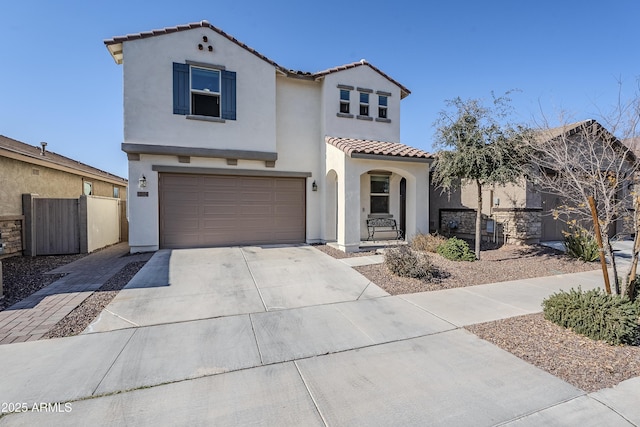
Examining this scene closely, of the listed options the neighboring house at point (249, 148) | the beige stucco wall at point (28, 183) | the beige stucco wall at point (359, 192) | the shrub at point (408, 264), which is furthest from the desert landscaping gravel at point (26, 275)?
the beige stucco wall at point (359, 192)

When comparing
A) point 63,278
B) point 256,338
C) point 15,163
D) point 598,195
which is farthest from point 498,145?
point 15,163

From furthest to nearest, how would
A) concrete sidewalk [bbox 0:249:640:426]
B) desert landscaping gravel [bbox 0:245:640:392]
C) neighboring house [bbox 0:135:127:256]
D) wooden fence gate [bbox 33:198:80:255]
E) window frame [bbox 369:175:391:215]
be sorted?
window frame [bbox 369:175:391:215]
wooden fence gate [bbox 33:198:80:255]
neighboring house [bbox 0:135:127:256]
desert landscaping gravel [bbox 0:245:640:392]
concrete sidewalk [bbox 0:249:640:426]

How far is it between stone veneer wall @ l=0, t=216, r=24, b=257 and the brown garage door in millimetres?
4321

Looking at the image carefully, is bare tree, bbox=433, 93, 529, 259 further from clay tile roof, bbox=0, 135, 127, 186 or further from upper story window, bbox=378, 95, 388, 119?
clay tile roof, bbox=0, 135, 127, 186

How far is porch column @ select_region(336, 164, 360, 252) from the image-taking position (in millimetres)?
9366

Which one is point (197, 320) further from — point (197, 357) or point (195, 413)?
point (195, 413)

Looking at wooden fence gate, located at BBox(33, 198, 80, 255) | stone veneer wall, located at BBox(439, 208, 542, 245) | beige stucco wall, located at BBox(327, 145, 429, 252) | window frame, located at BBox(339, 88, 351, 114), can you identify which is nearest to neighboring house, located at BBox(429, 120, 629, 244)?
stone veneer wall, located at BBox(439, 208, 542, 245)

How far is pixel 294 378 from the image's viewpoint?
10.1ft

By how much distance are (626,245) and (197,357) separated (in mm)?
16411

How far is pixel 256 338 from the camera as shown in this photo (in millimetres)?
3980

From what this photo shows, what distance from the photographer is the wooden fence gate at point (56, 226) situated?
9672mm

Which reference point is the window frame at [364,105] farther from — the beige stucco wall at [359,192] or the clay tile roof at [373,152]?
the beige stucco wall at [359,192]

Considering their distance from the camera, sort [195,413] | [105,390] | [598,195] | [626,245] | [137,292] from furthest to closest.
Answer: [626,245], [137,292], [598,195], [105,390], [195,413]

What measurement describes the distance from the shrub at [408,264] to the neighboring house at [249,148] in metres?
2.53
